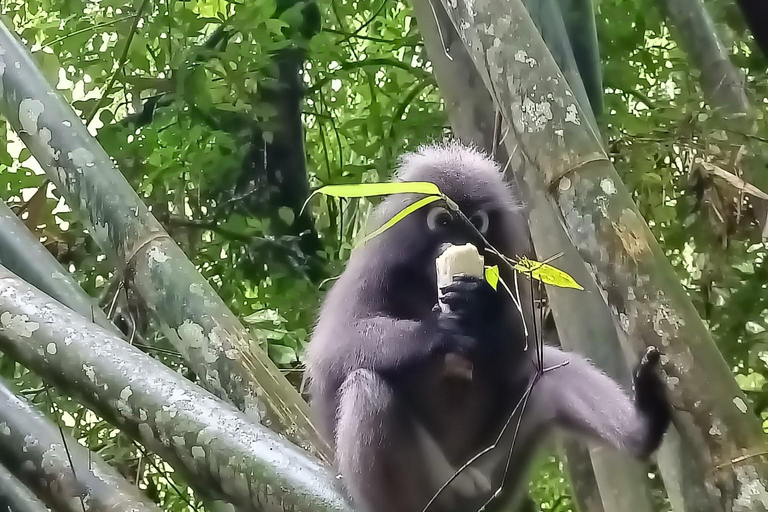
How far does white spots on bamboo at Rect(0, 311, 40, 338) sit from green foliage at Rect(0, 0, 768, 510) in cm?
46

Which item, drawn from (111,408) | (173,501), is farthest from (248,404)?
(173,501)

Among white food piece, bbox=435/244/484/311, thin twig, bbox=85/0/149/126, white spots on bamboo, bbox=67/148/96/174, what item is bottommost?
white food piece, bbox=435/244/484/311

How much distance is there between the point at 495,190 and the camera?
96 cm

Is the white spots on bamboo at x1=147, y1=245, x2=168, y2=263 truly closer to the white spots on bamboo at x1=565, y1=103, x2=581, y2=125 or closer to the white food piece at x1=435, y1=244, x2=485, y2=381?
the white food piece at x1=435, y1=244, x2=485, y2=381

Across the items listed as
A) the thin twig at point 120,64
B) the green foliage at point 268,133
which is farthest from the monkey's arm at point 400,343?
the thin twig at point 120,64

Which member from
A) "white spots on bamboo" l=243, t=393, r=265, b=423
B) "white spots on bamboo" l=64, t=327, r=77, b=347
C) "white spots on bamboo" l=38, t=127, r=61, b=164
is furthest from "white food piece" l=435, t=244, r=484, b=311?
"white spots on bamboo" l=38, t=127, r=61, b=164

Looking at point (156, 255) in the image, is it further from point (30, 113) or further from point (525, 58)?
point (525, 58)

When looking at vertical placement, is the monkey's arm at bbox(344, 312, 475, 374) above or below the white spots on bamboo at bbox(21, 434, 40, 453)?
below

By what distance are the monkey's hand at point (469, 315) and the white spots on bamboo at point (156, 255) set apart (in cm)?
33

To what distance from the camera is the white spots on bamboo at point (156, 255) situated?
0.91 meters

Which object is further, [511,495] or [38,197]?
[38,197]

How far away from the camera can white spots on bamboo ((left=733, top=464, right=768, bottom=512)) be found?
1.57ft

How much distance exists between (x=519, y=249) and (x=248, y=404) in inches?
14.6

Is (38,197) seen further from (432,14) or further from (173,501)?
(432,14)
